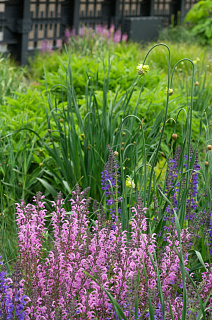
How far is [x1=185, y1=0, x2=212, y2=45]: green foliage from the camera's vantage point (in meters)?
11.5

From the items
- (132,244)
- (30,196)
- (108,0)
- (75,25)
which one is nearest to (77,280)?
(132,244)

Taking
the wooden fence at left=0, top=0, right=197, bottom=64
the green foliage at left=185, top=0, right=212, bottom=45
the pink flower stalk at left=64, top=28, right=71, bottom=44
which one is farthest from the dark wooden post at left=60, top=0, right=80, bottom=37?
the green foliage at left=185, top=0, right=212, bottom=45

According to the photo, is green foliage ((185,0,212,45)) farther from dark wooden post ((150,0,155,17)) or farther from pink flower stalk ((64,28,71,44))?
pink flower stalk ((64,28,71,44))

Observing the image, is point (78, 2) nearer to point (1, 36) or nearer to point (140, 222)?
point (1, 36)

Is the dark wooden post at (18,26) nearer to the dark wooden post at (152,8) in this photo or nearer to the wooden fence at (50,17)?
the wooden fence at (50,17)

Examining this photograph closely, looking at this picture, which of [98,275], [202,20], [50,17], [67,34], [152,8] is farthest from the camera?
[152,8]

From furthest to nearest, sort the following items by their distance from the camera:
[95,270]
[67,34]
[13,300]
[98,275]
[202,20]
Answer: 1. [202,20]
2. [67,34]
3. [95,270]
4. [98,275]
5. [13,300]

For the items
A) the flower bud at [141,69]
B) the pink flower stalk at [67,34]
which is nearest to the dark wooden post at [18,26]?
the pink flower stalk at [67,34]

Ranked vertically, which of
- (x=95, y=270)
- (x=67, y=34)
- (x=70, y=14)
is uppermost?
(x=70, y=14)

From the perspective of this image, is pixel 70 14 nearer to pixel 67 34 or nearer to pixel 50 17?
pixel 50 17

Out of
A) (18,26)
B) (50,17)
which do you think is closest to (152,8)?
(50,17)

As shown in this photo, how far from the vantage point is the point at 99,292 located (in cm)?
168

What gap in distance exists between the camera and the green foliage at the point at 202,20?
1152 cm

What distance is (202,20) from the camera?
1193 cm
